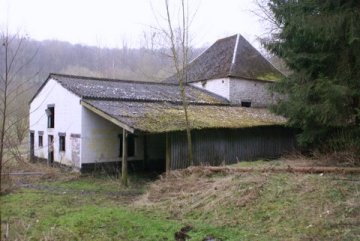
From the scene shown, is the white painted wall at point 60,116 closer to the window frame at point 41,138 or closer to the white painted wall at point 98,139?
the window frame at point 41,138

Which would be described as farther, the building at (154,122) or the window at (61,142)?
the window at (61,142)

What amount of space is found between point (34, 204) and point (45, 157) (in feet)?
34.1

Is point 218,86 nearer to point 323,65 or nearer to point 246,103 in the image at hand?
point 246,103

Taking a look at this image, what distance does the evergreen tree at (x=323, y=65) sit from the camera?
10.2 metres

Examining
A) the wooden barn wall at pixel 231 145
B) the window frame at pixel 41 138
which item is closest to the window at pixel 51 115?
the window frame at pixel 41 138

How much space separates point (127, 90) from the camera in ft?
65.5

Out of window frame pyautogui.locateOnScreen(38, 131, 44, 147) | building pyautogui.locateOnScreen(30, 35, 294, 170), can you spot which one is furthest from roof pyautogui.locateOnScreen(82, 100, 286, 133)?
window frame pyautogui.locateOnScreen(38, 131, 44, 147)

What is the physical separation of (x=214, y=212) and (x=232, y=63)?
54.5 feet

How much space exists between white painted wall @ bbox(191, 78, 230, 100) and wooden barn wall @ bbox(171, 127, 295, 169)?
430cm

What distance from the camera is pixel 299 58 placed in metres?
12.7

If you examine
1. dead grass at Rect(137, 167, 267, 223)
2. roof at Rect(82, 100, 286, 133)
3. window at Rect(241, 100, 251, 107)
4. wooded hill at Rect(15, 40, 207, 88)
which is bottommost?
dead grass at Rect(137, 167, 267, 223)

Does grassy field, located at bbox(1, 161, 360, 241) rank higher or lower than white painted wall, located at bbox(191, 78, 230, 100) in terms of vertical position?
lower

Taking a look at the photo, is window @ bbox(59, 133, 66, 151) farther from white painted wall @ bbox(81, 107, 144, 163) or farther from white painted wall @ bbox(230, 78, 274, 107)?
white painted wall @ bbox(230, 78, 274, 107)

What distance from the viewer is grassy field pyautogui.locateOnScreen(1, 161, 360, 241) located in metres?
7.21
